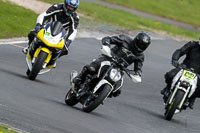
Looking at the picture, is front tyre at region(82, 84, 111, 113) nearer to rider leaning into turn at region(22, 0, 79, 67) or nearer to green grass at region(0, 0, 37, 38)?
rider leaning into turn at region(22, 0, 79, 67)

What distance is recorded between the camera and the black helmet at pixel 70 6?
14.4 m

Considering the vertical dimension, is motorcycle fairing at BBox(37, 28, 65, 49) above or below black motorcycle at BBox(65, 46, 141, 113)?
below

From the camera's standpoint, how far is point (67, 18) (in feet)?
49.8

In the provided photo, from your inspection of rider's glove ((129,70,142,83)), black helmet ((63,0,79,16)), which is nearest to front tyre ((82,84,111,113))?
rider's glove ((129,70,142,83))

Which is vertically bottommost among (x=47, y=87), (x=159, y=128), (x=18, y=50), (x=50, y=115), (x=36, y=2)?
(x=36, y=2)

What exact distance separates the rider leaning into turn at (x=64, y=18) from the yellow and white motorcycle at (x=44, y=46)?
0.41 m

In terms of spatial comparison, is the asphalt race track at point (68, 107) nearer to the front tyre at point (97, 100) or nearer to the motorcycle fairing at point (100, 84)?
the front tyre at point (97, 100)

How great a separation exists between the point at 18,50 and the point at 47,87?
15.6 ft

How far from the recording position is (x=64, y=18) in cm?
1514

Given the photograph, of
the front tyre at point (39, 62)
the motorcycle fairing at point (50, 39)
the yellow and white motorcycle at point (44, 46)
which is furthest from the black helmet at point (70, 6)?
the front tyre at point (39, 62)

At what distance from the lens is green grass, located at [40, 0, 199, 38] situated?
106 feet

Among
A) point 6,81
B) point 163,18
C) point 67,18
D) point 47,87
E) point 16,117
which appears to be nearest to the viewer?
point 16,117

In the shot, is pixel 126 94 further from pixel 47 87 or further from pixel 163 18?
pixel 163 18

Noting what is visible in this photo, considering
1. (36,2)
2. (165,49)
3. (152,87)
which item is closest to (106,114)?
(152,87)
